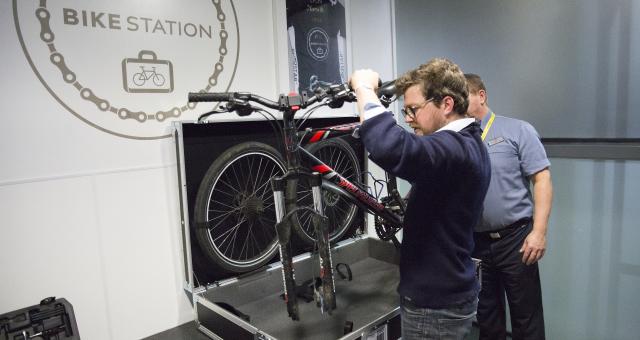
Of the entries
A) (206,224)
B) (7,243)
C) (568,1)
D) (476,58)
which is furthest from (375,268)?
(568,1)

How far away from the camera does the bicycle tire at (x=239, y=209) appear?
1.92 meters

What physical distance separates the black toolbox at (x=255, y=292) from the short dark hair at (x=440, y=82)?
0.91m

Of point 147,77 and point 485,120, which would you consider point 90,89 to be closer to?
point 147,77

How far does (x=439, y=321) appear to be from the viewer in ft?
4.30

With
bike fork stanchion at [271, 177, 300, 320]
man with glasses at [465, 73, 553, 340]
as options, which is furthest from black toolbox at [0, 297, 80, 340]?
man with glasses at [465, 73, 553, 340]

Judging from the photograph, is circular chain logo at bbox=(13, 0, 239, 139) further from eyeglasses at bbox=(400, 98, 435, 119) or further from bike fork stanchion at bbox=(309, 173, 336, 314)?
eyeglasses at bbox=(400, 98, 435, 119)

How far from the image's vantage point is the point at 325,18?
8.85 feet

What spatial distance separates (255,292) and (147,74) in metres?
1.15

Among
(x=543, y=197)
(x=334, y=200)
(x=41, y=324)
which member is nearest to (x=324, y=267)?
(x=334, y=200)

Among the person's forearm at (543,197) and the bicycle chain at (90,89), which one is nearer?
the bicycle chain at (90,89)

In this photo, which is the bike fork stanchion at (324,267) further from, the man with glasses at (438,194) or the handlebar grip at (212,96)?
the handlebar grip at (212,96)

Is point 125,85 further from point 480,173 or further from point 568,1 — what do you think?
point 568,1

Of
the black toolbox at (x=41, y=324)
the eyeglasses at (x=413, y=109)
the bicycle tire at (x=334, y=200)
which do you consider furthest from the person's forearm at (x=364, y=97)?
the black toolbox at (x=41, y=324)

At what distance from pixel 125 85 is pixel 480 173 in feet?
5.04
